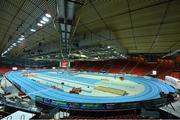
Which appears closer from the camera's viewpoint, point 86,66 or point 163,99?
point 163,99

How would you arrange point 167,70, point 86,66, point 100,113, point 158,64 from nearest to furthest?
1. point 100,113
2. point 167,70
3. point 158,64
4. point 86,66

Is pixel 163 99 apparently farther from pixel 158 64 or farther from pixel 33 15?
pixel 158 64

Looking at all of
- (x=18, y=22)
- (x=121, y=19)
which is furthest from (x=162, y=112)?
(x=18, y=22)

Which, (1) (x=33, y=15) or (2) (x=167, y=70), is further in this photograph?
(2) (x=167, y=70)

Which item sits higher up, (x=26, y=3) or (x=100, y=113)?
(x=26, y=3)

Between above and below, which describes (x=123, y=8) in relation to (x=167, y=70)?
above

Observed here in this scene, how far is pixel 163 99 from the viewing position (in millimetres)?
11516

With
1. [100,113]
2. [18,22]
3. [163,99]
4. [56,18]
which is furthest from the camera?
[163,99]

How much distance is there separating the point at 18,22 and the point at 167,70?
27386 millimetres

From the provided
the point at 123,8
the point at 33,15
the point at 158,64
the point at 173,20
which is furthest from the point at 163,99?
the point at 158,64

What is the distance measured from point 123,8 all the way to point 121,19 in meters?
1.64

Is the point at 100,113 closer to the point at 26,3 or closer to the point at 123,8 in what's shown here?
the point at 123,8

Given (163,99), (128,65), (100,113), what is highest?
(128,65)

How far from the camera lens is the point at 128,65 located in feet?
119
